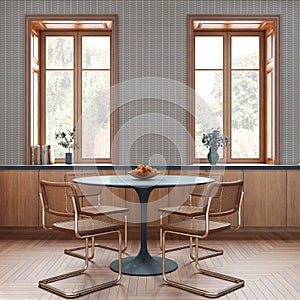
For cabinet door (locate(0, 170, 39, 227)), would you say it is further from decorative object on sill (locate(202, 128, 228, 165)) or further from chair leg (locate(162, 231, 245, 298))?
chair leg (locate(162, 231, 245, 298))

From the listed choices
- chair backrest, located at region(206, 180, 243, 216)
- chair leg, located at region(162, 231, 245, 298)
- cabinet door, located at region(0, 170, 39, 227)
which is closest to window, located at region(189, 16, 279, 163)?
cabinet door, located at region(0, 170, 39, 227)

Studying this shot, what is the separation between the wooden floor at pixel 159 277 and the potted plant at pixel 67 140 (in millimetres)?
1151

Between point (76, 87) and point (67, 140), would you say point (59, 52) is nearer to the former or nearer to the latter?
point (76, 87)

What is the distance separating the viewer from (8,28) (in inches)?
255

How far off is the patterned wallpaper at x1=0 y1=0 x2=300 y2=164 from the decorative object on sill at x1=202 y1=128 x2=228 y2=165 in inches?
12.2

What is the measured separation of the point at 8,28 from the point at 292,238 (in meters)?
4.50

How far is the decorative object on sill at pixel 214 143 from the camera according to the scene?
6301mm

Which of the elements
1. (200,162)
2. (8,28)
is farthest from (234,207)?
(8,28)

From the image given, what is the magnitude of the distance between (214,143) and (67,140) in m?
2.00

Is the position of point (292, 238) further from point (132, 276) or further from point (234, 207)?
point (132, 276)

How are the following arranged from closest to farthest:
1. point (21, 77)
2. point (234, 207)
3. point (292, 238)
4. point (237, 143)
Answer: point (234, 207)
point (292, 238)
point (21, 77)
point (237, 143)

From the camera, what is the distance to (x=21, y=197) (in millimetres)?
6121

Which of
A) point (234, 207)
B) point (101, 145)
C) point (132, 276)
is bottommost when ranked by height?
point (132, 276)

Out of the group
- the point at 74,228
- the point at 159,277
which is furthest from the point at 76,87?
the point at 159,277
